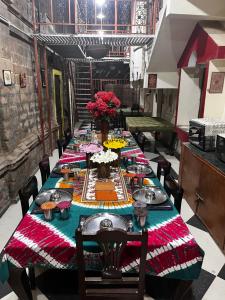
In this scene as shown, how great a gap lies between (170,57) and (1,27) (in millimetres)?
2989

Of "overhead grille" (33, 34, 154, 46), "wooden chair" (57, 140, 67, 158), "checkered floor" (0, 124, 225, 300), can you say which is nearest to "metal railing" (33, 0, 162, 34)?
"overhead grille" (33, 34, 154, 46)

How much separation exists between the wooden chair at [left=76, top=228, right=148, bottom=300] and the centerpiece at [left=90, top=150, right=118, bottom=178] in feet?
3.15

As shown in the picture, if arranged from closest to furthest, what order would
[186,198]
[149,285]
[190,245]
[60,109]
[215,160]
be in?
[190,245]
[149,285]
[215,160]
[186,198]
[60,109]

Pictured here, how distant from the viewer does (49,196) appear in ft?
6.16

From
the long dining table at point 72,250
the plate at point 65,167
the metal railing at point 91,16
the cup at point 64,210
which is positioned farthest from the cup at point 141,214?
the metal railing at point 91,16

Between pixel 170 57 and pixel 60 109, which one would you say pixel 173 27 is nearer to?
pixel 170 57

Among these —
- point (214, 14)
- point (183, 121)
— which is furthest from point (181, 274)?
point (183, 121)

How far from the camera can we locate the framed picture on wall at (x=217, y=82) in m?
3.04

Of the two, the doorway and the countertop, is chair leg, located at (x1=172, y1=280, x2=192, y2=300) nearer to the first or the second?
the countertop

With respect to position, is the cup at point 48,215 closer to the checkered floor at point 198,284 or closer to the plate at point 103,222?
the plate at point 103,222

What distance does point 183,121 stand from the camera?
14.5 ft

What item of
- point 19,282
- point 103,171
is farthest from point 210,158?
point 19,282

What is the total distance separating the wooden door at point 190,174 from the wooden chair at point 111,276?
6.19ft

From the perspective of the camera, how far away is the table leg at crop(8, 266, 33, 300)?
1399mm
